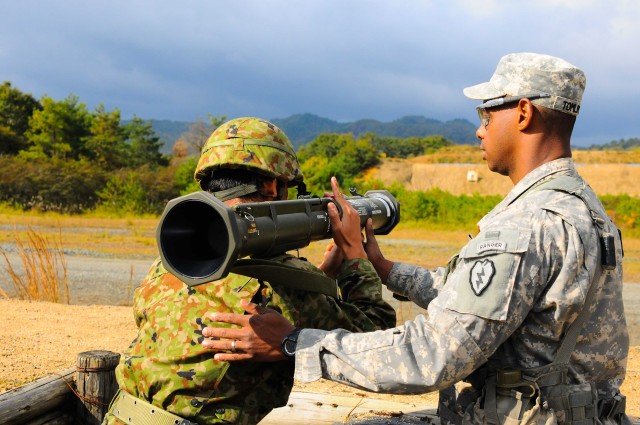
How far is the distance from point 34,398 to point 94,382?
32cm

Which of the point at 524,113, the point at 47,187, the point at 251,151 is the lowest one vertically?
the point at 47,187

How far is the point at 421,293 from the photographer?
2879 millimetres

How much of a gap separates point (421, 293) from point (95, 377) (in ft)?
6.74

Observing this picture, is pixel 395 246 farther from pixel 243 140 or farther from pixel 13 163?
pixel 13 163

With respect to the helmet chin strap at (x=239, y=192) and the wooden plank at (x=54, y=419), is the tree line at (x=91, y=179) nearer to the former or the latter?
the wooden plank at (x=54, y=419)

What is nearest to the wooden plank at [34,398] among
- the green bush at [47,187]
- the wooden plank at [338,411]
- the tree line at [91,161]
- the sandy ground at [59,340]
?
the sandy ground at [59,340]

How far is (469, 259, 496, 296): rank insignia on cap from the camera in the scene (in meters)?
1.87

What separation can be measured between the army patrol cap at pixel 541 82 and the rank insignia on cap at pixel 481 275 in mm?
568

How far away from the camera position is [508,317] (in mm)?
1881

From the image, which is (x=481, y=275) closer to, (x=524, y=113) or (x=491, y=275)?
(x=491, y=275)

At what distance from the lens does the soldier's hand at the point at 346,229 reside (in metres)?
2.54

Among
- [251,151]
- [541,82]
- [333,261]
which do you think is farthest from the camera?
[333,261]

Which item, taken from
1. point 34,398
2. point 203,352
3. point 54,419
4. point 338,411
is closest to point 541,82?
point 203,352

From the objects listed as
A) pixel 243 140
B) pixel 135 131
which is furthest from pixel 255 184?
pixel 135 131
